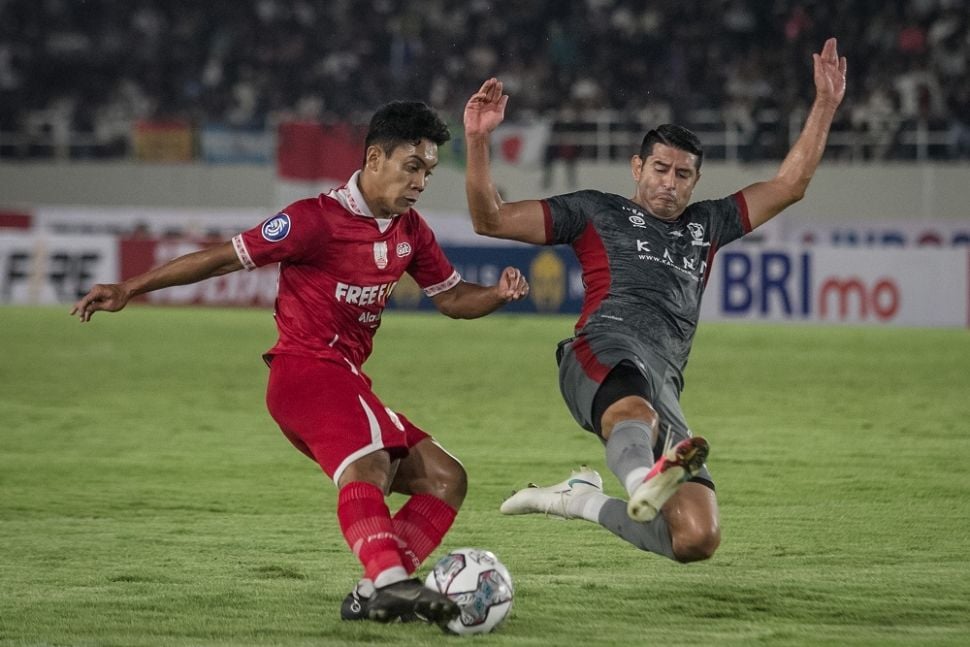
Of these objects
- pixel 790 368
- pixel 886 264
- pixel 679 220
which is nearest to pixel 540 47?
pixel 886 264

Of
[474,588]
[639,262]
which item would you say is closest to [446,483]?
[474,588]

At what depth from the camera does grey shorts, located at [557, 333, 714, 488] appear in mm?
6059

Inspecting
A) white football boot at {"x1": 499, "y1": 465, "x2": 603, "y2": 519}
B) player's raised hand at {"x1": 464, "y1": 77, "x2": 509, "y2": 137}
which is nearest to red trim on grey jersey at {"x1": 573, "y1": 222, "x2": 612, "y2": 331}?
white football boot at {"x1": 499, "y1": 465, "x2": 603, "y2": 519}

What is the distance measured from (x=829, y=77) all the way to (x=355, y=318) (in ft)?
8.08

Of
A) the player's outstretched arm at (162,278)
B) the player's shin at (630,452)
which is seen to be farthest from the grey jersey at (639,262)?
the player's outstretched arm at (162,278)

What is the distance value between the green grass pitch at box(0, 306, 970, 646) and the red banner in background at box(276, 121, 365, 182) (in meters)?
9.74

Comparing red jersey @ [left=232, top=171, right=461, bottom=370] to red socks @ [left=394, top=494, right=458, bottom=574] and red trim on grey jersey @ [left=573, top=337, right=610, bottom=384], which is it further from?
red trim on grey jersey @ [left=573, top=337, right=610, bottom=384]

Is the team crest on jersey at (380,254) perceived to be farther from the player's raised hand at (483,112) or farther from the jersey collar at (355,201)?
the player's raised hand at (483,112)

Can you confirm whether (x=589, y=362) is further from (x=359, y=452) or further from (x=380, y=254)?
(x=359, y=452)

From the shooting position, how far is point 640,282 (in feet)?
20.8

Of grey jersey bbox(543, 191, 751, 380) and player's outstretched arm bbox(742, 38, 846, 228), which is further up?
player's outstretched arm bbox(742, 38, 846, 228)

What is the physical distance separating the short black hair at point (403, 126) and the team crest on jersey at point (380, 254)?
0.37 metres

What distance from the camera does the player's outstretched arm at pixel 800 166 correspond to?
675 cm

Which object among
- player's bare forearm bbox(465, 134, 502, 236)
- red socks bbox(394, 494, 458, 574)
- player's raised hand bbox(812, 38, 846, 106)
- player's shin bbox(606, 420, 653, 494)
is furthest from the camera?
player's raised hand bbox(812, 38, 846, 106)
